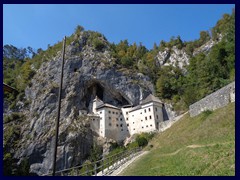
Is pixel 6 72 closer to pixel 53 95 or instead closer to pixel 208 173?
pixel 53 95

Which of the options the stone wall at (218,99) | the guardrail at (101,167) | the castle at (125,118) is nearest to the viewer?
the guardrail at (101,167)

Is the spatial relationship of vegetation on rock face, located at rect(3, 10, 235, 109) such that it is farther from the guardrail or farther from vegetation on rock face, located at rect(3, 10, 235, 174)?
the guardrail

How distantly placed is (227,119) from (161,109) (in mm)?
35932

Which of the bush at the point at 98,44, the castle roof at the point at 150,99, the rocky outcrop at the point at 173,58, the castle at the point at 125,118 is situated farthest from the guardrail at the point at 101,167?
the rocky outcrop at the point at 173,58

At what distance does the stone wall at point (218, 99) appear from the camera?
85.3 ft

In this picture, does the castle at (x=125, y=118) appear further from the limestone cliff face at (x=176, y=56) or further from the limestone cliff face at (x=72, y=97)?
the limestone cliff face at (x=176, y=56)

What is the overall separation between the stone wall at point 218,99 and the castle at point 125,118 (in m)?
22.5

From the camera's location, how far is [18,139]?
56906 mm

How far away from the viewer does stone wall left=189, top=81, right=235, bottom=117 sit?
2600 cm

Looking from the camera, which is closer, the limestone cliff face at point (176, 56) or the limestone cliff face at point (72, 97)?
the limestone cliff face at point (72, 97)

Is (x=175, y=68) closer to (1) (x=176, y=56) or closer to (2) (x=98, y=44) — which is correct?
(1) (x=176, y=56)

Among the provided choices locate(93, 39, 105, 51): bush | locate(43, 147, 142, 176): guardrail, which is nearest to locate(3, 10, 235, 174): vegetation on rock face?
locate(93, 39, 105, 51): bush

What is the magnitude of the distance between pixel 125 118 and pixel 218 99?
33503mm

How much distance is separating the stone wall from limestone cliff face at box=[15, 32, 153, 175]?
29289mm
